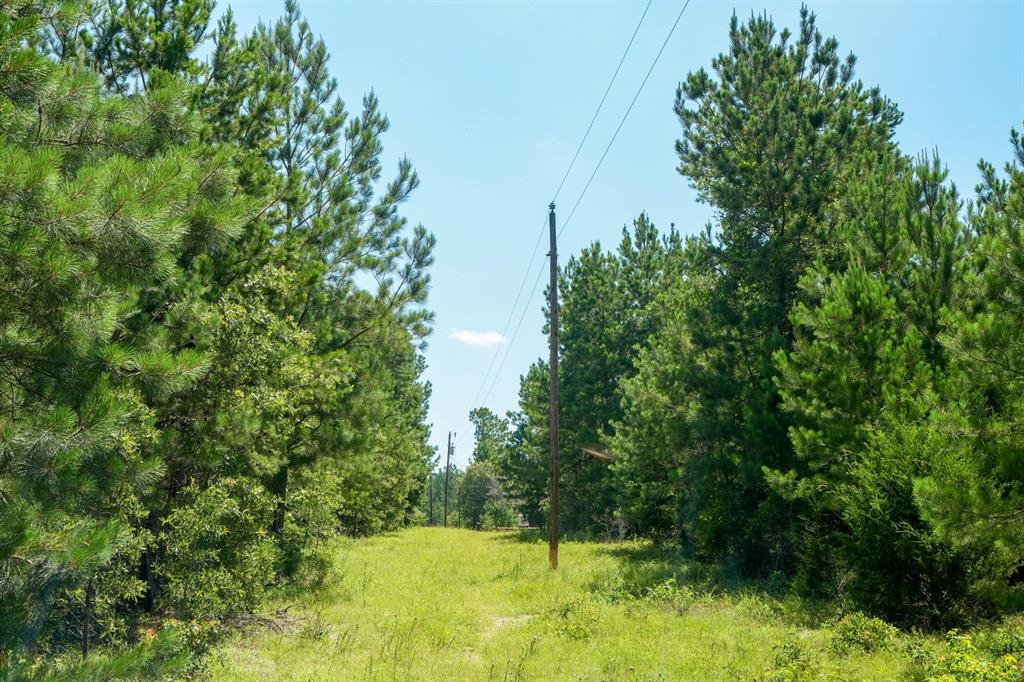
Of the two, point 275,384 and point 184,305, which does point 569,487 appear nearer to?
point 275,384

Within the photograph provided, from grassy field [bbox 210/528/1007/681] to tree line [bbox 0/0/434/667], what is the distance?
119cm

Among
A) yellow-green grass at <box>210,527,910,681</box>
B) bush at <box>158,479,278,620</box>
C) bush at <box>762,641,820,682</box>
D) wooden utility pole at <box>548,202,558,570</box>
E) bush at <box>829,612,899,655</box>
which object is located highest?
wooden utility pole at <box>548,202,558,570</box>

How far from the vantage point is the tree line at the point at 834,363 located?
7.81m

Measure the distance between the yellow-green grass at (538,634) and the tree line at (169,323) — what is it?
125 cm

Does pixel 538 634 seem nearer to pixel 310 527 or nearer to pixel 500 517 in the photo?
pixel 310 527

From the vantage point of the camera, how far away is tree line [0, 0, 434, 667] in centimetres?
453

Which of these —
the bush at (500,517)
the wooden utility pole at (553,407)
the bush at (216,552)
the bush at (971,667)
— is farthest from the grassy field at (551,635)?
the bush at (500,517)

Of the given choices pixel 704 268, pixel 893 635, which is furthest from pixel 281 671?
pixel 704 268

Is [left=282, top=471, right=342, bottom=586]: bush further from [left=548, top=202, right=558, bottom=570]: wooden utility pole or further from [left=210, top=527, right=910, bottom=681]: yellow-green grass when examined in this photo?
[left=548, top=202, right=558, bottom=570]: wooden utility pole

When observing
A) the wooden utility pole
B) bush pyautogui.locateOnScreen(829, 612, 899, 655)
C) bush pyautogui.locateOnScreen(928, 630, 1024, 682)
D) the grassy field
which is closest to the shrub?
the grassy field

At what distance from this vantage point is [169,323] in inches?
306

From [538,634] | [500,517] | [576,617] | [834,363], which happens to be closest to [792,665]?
[538,634]

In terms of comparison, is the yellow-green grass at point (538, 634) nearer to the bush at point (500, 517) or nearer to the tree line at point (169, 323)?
the tree line at point (169, 323)

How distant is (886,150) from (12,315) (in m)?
18.1
